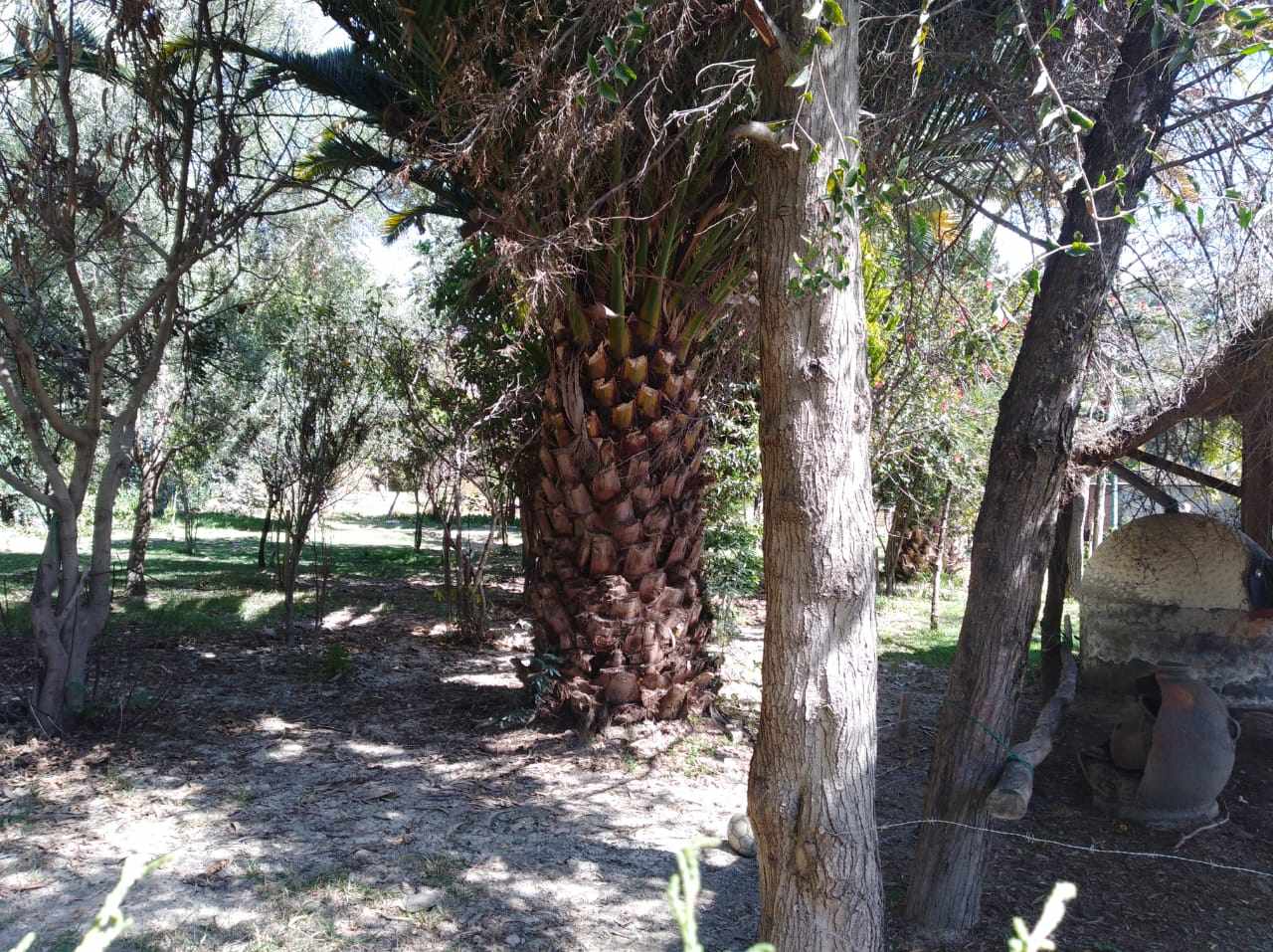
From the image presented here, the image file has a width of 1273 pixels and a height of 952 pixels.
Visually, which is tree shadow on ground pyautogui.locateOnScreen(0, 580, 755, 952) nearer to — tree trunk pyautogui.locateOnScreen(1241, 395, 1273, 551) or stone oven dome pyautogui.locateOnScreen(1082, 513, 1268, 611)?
stone oven dome pyautogui.locateOnScreen(1082, 513, 1268, 611)

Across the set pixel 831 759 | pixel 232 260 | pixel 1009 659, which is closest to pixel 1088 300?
pixel 1009 659

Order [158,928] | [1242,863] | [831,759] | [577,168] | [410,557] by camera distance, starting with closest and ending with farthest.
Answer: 1. [831,759]
2. [158,928]
3. [1242,863]
4. [577,168]
5. [410,557]

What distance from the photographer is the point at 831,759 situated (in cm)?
298

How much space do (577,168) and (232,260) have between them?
8.92m

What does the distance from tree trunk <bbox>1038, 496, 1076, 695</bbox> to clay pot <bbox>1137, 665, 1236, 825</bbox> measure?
1360 millimetres

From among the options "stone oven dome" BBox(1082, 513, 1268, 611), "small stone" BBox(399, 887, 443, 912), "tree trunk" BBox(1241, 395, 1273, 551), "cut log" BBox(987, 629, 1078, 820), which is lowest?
"small stone" BBox(399, 887, 443, 912)

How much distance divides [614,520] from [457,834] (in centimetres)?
231

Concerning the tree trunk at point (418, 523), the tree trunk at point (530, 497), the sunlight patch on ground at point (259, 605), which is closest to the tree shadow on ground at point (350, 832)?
the tree trunk at point (530, 497)

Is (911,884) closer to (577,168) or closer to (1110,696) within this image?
(1110,696)

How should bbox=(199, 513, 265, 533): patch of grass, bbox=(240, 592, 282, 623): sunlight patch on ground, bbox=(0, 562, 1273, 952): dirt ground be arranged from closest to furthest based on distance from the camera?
bbox=(0, 562, 1273, 952): dirt ground → bbox=(240, 592, 282, 623): sunlight patch on ground → bbox=(199, 513, 265, 533): patch of grass

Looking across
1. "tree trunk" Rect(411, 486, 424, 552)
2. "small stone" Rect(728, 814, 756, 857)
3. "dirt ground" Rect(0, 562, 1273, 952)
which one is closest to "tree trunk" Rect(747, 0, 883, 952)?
"dirt ground" Rect(0, 562, 1273, 952)

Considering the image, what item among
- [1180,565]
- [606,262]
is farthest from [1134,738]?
[606,262]

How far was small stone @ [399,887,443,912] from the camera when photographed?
13.2 feet

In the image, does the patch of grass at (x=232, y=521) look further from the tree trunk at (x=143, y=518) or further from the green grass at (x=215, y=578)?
the tree trunk at (x=143, y=518)
